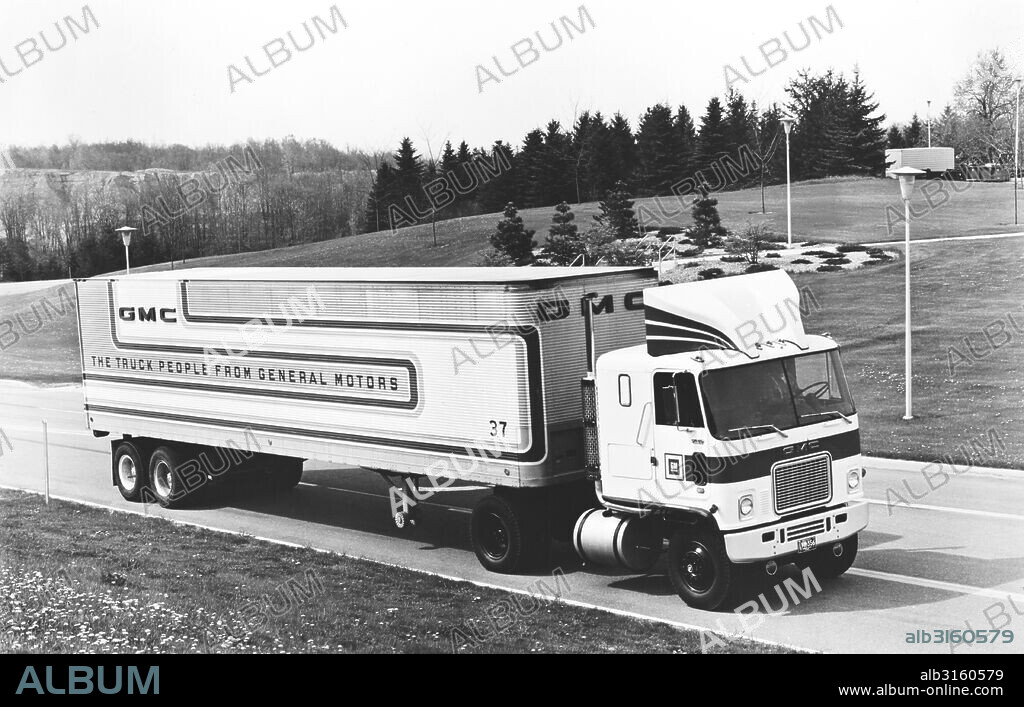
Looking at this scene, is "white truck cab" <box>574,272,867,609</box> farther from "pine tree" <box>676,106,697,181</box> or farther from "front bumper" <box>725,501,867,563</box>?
"pine tree" <box>676,106,697,181</box>

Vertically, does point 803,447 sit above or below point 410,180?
below

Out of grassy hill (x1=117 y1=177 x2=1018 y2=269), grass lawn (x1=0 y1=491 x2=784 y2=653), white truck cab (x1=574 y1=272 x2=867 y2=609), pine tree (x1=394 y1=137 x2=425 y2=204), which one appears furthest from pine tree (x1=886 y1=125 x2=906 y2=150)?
grass lawn (x1=0 y1=491 x2=784 y2=653)

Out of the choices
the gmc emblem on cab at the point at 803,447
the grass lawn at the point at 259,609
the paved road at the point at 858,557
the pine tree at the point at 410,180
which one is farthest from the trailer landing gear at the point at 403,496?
the pine tree at the point at 410,180

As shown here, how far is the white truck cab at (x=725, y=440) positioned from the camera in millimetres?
11570

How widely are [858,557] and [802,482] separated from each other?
2519mm

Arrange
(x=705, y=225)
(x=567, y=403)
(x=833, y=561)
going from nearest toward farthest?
1. (x=833, y=561)
2. (x=567, y=403)
3. (x=705, y=225)

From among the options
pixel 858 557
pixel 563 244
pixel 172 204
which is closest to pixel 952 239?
pixel 563 244

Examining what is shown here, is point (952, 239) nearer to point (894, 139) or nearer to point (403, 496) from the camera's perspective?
point (403, 496)

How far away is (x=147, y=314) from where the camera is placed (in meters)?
18.5

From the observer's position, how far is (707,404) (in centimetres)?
1159

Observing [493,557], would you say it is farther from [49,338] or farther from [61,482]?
[49,338]

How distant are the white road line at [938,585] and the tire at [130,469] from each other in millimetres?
12020

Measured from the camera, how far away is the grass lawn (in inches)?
410
